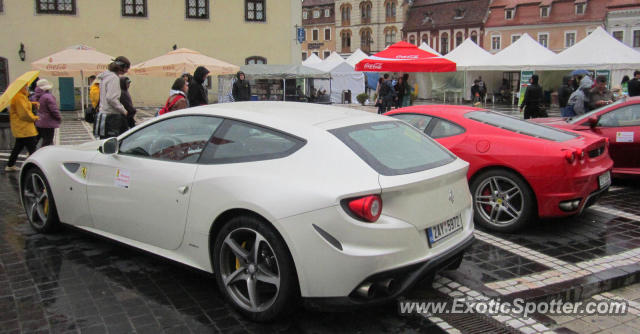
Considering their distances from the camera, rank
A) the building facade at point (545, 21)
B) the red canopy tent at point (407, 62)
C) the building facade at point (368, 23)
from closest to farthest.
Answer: the red canopy tent at point (407, 62), the building facade at point (545, 21), the building facade at point (368, 23)

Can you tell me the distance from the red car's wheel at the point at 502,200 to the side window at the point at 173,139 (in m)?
3.22

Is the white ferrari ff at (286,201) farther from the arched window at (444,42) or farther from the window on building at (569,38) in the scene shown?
the arched window at (444,42)

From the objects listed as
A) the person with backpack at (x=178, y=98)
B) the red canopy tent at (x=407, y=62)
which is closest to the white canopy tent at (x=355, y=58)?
the red canopy tent at (x=407, y=62)

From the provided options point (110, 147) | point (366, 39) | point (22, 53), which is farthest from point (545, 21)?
point (110, 147)

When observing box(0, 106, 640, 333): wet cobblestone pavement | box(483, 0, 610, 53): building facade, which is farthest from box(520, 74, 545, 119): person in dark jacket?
box(483, 0, 610, 53): building facade

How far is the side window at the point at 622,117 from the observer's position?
797cm

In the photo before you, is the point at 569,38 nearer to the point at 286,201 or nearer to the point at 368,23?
the point at 368,23

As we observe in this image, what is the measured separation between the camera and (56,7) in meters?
25.2

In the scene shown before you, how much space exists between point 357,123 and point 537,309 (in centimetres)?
194

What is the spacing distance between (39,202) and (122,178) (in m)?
1.62

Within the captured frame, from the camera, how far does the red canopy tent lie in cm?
1667

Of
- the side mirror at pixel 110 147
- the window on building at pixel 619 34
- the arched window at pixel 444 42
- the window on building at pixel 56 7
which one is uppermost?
the arched window at pixel 444 42

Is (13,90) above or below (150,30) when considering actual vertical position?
below

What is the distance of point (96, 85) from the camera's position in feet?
35.1
